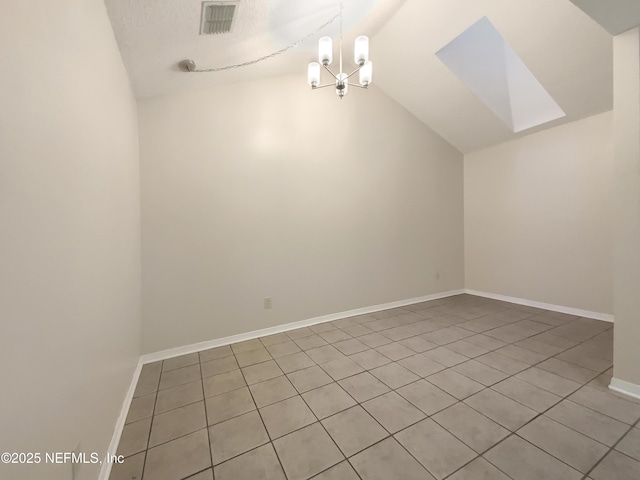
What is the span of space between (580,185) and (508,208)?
2.80 ft

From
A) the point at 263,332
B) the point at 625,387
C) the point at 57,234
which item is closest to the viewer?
the point at 57,234

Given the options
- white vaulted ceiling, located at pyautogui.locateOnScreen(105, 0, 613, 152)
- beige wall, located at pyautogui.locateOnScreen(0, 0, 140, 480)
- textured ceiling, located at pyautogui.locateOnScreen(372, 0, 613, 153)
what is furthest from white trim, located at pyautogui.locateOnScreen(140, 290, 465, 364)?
textured ceiling, located at pyautogui.locateOnScreen(372, 0, 613, 153)

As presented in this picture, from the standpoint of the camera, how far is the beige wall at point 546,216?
3.04 m

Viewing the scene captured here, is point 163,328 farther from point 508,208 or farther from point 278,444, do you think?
point 508,208

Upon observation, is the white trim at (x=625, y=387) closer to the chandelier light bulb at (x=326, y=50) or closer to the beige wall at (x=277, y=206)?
the beige wall at (x=277, y=206)

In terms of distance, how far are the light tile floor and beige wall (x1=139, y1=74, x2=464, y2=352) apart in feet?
1.81

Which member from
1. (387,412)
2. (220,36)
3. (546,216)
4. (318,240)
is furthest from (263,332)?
(546,216)

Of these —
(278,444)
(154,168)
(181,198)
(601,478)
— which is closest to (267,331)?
(278,444)

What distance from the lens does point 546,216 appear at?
3.49 m

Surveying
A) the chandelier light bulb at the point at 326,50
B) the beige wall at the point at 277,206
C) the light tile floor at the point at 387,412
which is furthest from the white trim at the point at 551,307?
the chandelier light bulb at the point at 326,50

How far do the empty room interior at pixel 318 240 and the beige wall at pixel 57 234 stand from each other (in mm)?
11

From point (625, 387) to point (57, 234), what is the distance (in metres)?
3.40

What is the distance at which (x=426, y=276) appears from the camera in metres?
4.11

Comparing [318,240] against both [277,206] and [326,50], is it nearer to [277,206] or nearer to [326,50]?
[277,206]
